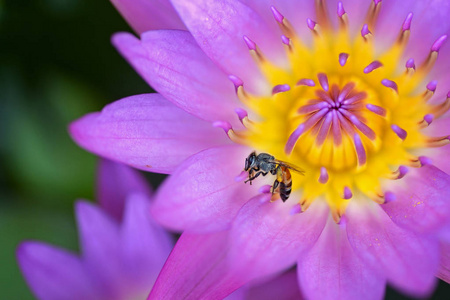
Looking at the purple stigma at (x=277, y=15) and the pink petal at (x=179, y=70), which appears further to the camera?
the purple stigma at (x=277, y=15)

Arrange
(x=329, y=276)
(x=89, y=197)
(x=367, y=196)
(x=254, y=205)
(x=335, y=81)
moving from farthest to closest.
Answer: (x=89, y=197)
(x=335, y=81)
(x=367, y=196)
(x=254, y=205)
(x=329, y=276)

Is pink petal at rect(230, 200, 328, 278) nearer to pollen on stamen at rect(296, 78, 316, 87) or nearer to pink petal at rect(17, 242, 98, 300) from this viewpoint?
pollen on stamen at rect(296, 78, 316, 87)

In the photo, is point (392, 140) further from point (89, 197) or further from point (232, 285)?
point (89, 197)

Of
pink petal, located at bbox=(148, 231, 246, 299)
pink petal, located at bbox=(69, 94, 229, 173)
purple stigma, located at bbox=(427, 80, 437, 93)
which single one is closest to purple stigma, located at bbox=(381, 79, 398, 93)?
purple stigma, located at bbox=(427, 80, 437, 93)

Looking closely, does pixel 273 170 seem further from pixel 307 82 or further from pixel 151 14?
pixel 151 14

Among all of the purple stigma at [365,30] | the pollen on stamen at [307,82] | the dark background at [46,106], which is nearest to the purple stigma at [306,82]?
the pollen on stamen at [307,82]

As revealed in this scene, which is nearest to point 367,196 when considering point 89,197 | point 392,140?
point 392,140

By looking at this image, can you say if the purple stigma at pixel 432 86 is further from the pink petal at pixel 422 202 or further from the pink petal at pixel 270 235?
the pink petal at pixel 270 235
